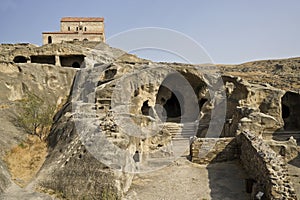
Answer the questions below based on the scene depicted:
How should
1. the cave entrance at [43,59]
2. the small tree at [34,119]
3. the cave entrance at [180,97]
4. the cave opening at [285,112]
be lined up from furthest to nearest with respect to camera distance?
the cave entrance at [43,59]
the cave entrance at [180,97]
the cave opening at [285,112]
the small tree at [34,119]

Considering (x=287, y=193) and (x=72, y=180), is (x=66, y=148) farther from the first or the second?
(x=287, y=193)

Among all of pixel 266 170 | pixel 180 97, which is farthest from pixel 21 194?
pixel 180 97

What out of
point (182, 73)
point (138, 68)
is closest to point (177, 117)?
point (182, 73)

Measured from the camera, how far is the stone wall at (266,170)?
6.57m

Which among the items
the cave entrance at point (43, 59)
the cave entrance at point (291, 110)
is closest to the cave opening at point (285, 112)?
the cave entrance at point (291, 110)

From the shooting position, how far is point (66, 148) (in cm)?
896

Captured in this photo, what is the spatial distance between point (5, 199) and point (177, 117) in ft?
61.7

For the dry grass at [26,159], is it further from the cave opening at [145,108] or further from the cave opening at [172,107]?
the cave opening at [172,107]

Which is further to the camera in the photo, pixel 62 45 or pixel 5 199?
pixel 62 45

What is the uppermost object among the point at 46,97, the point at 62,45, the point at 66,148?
the point at 62,45

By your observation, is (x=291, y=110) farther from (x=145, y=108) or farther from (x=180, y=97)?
(x=145, y=108)

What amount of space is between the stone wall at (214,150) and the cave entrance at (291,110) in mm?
10593

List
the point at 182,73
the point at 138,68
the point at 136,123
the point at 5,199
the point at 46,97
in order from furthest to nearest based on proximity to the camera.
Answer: the point at 182,73 < the point at 138,68 < the point at 46,97 < the point at 136,123 < the point at 5,199

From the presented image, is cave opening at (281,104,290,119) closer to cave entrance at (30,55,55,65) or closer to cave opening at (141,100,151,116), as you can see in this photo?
cave opening at (141,100,151,116)
